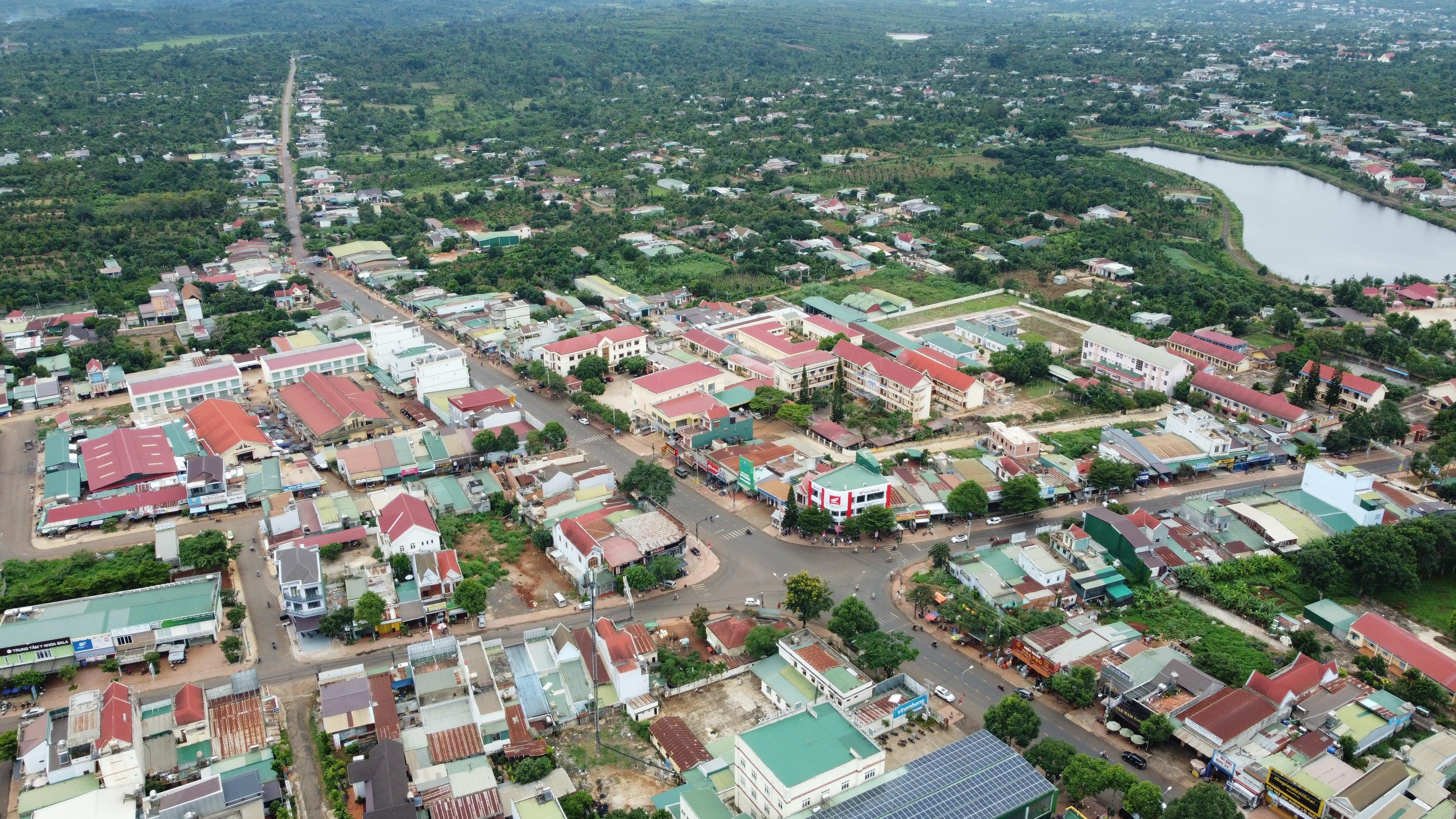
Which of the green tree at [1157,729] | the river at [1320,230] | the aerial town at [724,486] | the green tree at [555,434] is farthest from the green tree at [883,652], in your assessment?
the river at [1320,230]

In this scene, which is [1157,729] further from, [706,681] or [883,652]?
[706,681]

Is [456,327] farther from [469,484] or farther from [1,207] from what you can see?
[1,207]

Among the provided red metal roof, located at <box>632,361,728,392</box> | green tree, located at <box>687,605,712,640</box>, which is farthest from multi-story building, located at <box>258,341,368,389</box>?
green tree, located at <box>687,605,712,640</box>

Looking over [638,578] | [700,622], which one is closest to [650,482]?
[638,578]

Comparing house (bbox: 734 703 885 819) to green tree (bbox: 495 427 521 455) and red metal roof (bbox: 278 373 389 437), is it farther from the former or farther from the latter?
red metal roof (bbox: 278 373 389 437)

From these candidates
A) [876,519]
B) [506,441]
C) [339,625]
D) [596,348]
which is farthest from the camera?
[596,348]

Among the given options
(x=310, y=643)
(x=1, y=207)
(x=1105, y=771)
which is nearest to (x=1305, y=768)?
(x=1105, y=771)
